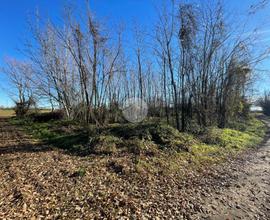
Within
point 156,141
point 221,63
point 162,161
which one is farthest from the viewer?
point 221,63

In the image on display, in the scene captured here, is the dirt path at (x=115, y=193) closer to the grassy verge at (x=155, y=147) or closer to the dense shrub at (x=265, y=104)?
the grassy verge at (x=155, y=147)

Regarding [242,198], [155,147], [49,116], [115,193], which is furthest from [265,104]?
[115,193]

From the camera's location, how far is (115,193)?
4.44 metres

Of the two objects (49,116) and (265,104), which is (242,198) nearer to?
(49,116)

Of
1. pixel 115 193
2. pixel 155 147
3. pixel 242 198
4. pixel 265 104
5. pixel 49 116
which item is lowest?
pixel 242 198

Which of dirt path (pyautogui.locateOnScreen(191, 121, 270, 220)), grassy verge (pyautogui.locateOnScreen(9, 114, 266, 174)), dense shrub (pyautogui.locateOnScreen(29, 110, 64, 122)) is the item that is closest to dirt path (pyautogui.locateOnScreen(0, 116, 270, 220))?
dirt path (pyautogui.locateOnScreen(191, 121, 270, 220))

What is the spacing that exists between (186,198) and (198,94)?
9329 millimetres

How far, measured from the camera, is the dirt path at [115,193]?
148 inches

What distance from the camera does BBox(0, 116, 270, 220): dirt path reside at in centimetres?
376

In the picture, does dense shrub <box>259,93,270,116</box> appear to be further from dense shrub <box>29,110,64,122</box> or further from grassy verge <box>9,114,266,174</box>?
dense shrub <box>29,110,64,122</box>

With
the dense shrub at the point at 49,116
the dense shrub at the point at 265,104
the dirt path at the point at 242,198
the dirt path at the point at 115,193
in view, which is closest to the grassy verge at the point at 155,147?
the dirt path at the point at 115,193

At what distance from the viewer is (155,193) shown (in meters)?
4.57

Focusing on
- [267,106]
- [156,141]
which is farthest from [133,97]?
[267,106]

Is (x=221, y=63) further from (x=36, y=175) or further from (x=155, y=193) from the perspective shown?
(x=36, y=175)
